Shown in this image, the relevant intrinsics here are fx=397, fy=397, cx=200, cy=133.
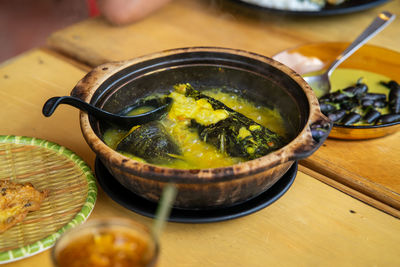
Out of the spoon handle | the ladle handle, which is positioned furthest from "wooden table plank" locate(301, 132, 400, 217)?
the ladle handle

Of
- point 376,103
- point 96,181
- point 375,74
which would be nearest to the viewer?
point 96,181

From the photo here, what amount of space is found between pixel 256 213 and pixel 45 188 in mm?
723

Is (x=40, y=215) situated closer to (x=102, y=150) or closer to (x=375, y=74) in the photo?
(x=102, y=150)

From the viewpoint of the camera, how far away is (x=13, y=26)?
5.13m

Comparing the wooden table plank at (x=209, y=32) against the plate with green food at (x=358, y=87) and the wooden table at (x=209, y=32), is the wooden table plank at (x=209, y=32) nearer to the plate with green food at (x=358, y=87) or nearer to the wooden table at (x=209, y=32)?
the wooden table at (x=209, y=32)

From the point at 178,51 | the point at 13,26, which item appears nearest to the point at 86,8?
the point at 13,26

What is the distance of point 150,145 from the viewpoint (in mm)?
1345

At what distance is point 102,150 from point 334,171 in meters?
0.88

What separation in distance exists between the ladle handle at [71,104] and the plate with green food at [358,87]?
93cm

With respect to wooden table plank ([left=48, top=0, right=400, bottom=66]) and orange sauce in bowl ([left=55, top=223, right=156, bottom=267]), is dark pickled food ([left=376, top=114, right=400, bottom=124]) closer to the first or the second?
wooden table plank ([left=48, top=0, right=400, bottom=66])

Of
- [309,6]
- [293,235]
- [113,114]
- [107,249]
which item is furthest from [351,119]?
[107,249]

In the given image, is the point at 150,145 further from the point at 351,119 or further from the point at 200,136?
the point at 351,119

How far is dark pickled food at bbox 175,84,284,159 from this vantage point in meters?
1.33

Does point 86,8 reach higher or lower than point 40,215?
lower
